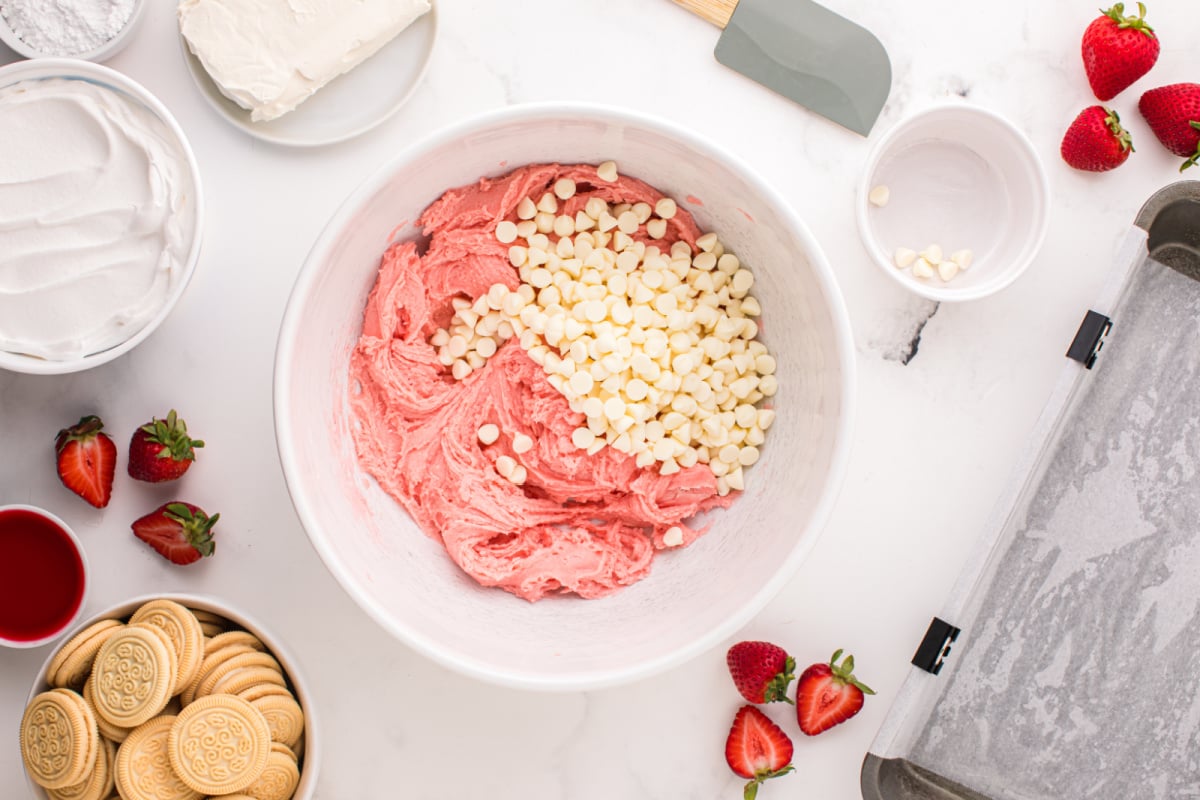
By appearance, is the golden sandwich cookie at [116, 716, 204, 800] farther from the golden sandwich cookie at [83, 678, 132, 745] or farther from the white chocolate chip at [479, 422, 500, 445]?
the white chocolate chip at [479, 422, 500, 445]

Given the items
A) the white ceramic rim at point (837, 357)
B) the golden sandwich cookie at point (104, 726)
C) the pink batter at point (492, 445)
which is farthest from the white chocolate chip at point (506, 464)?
the golden sandwich cookie at point (104, 726)

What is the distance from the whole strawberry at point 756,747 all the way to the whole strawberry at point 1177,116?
3.22 feet

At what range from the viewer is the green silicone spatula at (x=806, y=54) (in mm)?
1280

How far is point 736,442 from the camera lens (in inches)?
47.6

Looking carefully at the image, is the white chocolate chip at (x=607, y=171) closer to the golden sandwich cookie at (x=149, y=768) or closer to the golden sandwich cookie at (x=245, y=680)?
the golden sandwich cookie at (x=245, y=680)

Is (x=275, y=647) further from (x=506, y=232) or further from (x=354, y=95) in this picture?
(x=354, y=95)

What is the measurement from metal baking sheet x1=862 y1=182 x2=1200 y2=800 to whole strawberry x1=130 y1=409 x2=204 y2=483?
3.63ft

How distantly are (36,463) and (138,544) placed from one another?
185mm

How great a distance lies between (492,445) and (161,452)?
442 millimetres

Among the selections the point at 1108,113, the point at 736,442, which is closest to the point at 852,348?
the point at 736,442

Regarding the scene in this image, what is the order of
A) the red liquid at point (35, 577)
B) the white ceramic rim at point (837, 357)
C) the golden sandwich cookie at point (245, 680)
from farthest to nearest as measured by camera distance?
the red liquid at point (35, 577) → the golden sandwich cookie at point (245, 680) → the white ceramic rim at point (837, 357)

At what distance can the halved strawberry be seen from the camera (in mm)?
1224

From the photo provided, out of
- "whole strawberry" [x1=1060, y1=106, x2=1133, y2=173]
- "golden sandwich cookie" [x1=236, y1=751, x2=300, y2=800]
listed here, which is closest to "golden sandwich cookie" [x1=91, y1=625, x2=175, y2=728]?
"golden sandwich cookie" [x1=236, y1=751, x2=300, y2=800]

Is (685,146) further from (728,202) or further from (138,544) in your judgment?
(138,544)
